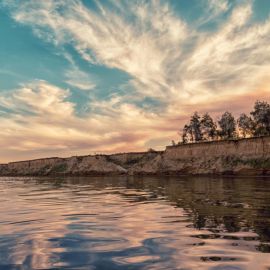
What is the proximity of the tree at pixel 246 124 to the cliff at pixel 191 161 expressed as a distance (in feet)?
113

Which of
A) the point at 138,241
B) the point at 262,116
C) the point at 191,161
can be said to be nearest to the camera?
the point at 138,241

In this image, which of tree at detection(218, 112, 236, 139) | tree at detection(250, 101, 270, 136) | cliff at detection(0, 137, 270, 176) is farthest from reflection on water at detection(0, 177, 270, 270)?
tree at detection(218, 112, 236, 139)

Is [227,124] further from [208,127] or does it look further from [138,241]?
[138,241]

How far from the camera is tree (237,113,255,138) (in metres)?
121

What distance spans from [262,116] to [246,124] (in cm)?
1375

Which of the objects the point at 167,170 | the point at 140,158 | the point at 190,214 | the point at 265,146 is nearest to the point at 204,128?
the point at 140,158

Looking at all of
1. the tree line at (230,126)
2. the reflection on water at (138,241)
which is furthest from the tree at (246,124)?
the reflection on water at (138,241)

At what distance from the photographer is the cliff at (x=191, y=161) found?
78750 millimetres

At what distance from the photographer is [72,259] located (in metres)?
6.23

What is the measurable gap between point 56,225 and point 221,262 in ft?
19.4

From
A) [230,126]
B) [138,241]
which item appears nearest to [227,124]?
[230,126]

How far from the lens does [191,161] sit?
9425 cm

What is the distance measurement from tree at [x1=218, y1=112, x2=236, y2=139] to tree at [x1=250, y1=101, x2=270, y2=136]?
45.8 ft

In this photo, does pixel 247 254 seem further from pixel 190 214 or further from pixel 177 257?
pixel 190 214
